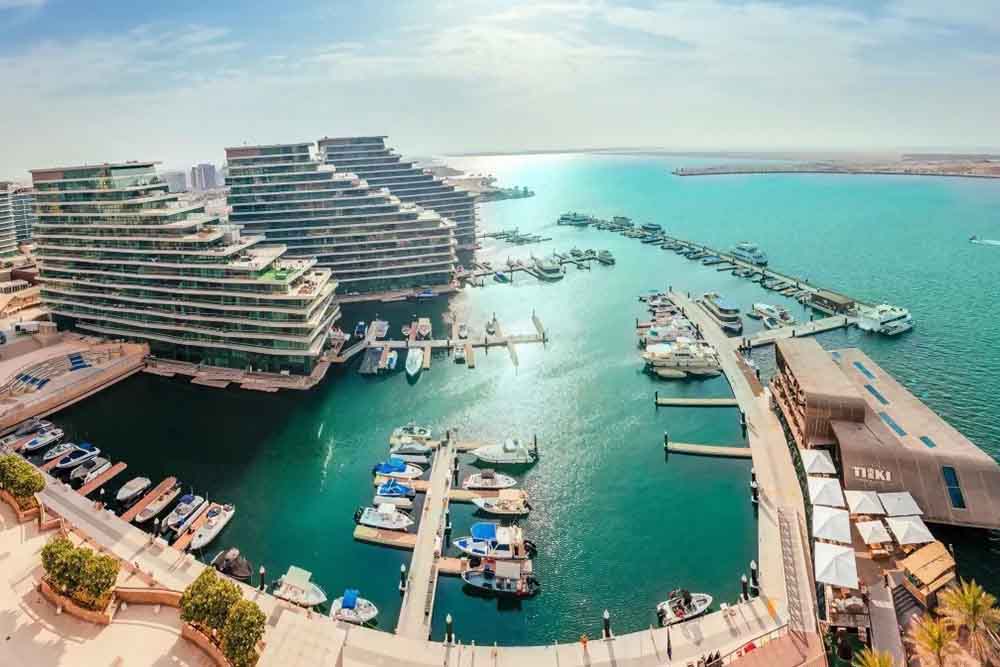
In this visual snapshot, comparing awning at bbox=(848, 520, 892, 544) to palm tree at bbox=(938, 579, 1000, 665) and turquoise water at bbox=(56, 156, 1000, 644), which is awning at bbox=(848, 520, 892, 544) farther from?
palm tree at bbox=(938, 579, 1000, 665)

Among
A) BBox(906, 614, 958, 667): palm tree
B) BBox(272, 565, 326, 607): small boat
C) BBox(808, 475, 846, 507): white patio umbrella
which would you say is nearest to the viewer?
BBox(906, 614, 958, 667): palm tree

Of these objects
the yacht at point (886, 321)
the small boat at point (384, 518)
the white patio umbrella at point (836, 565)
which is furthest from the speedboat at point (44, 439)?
the yacht at point (886, 321)

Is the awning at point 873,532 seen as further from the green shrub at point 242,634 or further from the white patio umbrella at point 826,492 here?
the green shrub at point 242,634

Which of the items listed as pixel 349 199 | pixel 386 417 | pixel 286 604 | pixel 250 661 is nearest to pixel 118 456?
pixel 386 417

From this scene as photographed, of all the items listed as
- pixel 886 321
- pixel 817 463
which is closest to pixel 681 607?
pixel 817 463

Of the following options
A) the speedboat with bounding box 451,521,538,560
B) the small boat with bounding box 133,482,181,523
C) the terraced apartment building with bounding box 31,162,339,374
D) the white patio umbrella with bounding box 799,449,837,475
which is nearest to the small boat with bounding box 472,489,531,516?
the speedboat with bounding box 451,521,538,560

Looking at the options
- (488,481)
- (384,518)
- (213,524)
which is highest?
(488,481)

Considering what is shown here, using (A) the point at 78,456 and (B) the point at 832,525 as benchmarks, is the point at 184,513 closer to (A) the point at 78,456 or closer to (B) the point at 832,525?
(A) the point at 78,456
